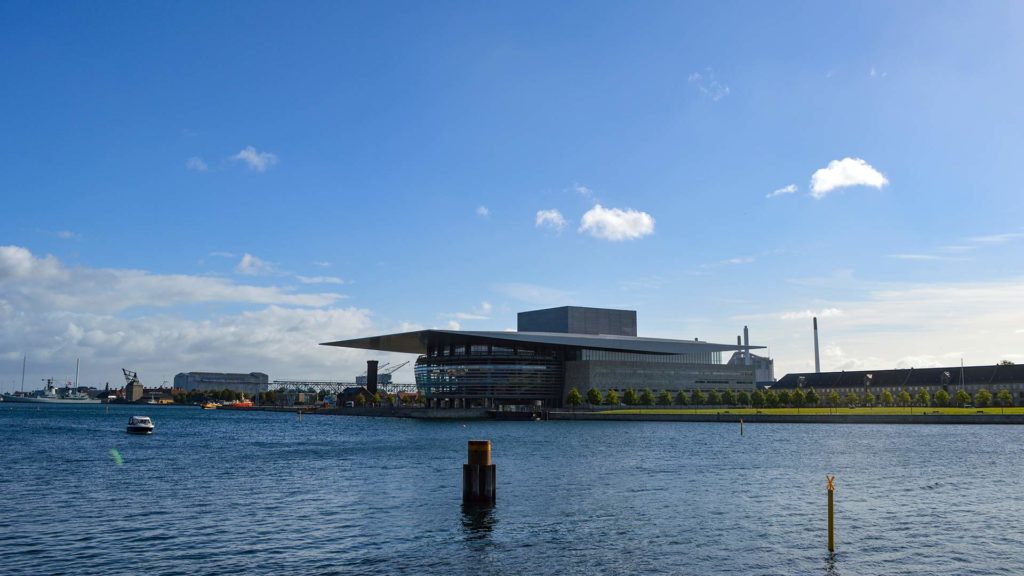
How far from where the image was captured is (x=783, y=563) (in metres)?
21.1

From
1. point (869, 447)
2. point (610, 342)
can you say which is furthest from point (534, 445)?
point (610, 342)

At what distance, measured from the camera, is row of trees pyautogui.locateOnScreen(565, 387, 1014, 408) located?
5886 inches

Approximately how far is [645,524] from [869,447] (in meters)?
42.6

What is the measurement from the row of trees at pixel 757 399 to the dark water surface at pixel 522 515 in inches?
3953

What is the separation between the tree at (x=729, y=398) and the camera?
16375 centimetres

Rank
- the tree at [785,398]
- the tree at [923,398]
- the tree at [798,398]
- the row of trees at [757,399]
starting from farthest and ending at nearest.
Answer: the tree at [923,398] < the tree at [785,398] < the row of trees at [757,399] < the tree at [798,398]

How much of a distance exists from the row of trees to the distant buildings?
4.33 metres

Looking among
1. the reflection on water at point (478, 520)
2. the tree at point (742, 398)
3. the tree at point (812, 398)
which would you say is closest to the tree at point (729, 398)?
the tree at point (742, 398)

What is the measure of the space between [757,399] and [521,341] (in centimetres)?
4704

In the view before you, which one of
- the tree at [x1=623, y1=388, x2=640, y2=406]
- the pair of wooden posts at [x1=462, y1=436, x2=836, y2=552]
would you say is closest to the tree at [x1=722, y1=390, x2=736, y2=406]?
the tree at [x1=623, y1=388, x2=640, y2=406]

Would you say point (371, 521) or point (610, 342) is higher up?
point (610, 342)

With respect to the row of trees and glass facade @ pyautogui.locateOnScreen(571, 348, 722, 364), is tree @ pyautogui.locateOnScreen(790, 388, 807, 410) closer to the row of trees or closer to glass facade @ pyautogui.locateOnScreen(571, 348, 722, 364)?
the row of trees

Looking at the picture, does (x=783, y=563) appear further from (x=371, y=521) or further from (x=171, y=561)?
(x=171, y=561)

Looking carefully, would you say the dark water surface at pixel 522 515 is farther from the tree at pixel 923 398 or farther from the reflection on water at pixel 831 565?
the tree at pixel 923 398
